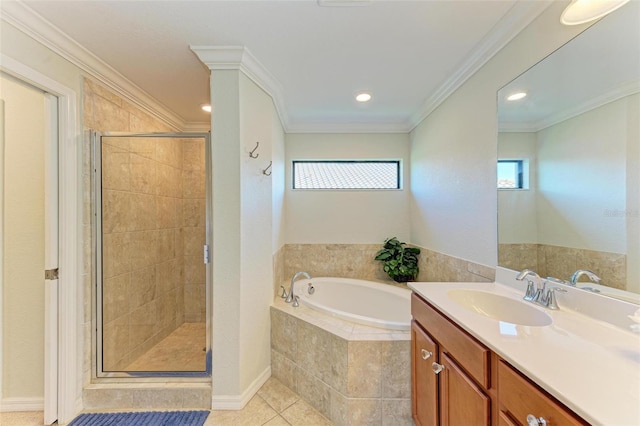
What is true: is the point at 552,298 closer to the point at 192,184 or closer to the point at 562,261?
the point at 562,261

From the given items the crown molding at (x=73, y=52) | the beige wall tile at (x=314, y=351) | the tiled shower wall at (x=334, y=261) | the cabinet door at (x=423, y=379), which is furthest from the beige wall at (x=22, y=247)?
the cabinet door at (x=423, y=379)

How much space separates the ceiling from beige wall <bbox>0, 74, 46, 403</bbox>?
0.66 meters

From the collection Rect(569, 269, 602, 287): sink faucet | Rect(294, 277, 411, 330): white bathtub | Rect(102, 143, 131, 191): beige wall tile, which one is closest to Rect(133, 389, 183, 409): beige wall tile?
Rect(294, 277, 411, 330): white bathtub

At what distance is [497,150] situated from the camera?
60.9 inches

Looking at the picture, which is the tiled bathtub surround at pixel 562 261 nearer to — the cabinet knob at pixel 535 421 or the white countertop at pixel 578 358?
the white countertop at pixel 578 358

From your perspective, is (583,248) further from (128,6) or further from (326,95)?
(128,6)

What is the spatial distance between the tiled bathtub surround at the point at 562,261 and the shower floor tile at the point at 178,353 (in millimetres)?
2210

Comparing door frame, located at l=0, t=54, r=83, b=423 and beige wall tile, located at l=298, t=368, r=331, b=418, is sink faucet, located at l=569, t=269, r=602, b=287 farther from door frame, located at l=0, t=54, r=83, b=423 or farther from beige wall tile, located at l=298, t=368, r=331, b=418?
door frame, located at l=0, t=54, r=83, b=423

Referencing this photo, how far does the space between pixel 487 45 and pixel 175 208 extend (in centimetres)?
299

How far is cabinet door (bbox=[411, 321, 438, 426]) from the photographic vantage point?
1.21 metres

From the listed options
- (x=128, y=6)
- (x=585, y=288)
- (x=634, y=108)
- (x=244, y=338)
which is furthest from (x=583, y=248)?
(x=128, y=6)

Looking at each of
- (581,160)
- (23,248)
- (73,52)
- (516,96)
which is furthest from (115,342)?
(516,96)

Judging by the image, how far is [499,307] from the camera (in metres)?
1.30

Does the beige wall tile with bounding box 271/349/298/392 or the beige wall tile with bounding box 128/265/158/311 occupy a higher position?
the beige wall tile with bounding box 128/265/158/311
